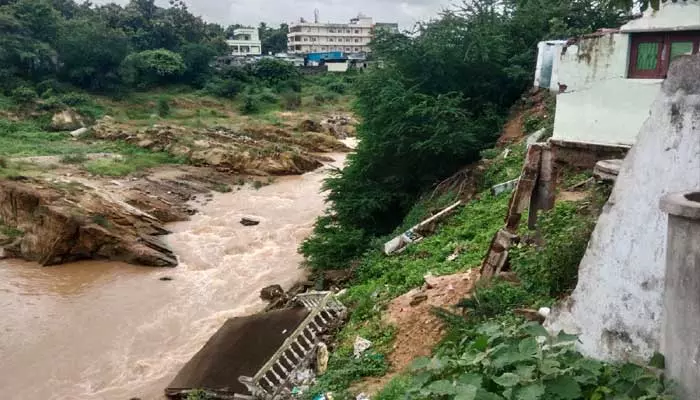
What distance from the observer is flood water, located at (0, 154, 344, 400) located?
439 inches

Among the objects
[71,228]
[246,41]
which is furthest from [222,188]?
[246,41]

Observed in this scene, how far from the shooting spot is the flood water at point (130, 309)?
1114 centimetres

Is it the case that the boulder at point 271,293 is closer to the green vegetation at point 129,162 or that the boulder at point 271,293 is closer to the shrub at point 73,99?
the green vegetation at point 129,162

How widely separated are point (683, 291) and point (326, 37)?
8593 centimetres

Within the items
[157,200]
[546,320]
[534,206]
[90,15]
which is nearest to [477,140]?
[534,206]

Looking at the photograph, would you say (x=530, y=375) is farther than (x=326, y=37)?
No

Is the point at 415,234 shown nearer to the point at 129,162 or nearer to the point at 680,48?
the point at 680,48

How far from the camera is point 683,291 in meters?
3.49

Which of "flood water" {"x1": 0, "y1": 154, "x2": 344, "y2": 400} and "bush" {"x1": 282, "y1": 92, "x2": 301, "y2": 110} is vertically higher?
"bush" {"x1": 282, "y1": 92, "x2": 301, "y2": 110}

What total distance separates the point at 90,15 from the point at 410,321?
177 ft

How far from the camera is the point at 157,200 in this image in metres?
23.5

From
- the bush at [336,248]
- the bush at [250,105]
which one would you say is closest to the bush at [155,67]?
the bush at [250,105]

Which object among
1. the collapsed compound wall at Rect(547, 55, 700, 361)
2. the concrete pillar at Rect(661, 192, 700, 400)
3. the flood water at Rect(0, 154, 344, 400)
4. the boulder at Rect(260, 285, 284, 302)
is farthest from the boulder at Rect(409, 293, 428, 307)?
the boulder at Rect(260, 285, 284, 302)

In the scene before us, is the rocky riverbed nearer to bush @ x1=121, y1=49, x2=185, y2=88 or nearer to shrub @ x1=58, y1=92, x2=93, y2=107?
shrub @ x1=58, y1=92, x2=93, y2=107
